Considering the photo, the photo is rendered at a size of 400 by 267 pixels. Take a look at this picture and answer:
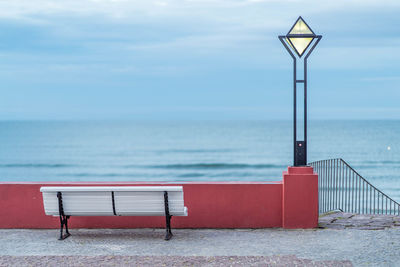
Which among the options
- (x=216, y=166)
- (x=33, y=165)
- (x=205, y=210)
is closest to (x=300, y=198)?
(x=205, y=210)

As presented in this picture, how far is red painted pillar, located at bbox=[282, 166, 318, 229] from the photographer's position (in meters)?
6.95

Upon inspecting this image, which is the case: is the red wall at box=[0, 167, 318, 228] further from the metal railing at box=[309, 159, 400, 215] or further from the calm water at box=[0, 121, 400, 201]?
the calm water at box=[0, 121, 400, 201]

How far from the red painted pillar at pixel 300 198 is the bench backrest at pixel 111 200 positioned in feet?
5.09

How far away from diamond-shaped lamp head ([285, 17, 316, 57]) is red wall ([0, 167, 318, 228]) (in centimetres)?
203

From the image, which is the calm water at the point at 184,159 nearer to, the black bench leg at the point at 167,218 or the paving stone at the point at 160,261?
the black bench leg at the point at 167,218

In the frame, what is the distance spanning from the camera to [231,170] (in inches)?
1938

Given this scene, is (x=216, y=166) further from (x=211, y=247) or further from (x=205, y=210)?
(x=211, y=247)

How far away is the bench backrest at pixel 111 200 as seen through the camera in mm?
6387

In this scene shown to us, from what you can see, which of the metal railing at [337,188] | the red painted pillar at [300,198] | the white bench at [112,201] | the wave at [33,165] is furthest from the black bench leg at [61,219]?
the wave at [33,165]

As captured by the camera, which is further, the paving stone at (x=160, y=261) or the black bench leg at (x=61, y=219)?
the black bench leg at (x=61, y=219)

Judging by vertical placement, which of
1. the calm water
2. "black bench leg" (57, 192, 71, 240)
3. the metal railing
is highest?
"black bench leg" (57, 192, 71, 240)

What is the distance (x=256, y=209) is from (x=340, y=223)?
4.84ft

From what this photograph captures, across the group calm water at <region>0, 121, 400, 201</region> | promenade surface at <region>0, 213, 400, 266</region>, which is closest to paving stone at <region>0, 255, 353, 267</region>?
promenade surface at <region>0, 213, 400, 266</region>

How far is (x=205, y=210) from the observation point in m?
7.20
